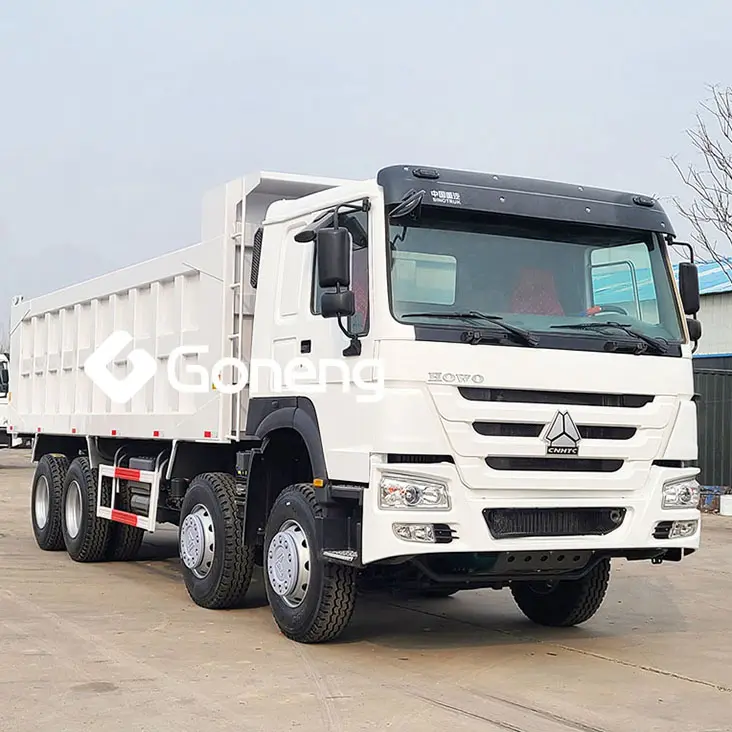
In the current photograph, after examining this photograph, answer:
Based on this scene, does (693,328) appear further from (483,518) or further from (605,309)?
(483,518)

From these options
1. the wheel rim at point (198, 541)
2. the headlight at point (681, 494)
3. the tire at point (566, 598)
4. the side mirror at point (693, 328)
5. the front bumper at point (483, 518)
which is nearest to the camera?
the front bumper at point (483, 518)

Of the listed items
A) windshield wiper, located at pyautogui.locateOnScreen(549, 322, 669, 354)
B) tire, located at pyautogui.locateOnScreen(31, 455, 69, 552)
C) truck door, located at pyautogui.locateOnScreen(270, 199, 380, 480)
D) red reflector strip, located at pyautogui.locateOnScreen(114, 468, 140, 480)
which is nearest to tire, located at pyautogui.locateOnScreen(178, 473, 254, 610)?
truck door, located at pyautogui.locateOnScreen(270, 199, 380, 480)

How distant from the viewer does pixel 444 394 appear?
7316mm

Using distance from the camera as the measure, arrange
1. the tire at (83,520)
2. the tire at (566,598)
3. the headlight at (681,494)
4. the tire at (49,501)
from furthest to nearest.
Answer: the tire at (49,501)
the tire at (83,520)
the tire at (566,598)
the headlight at (681,494)

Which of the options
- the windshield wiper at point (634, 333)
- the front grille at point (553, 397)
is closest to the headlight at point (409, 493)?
the front grille at point (553, 397)

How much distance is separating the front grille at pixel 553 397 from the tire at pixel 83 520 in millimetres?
5955

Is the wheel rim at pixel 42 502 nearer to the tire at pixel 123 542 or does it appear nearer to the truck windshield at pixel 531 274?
the tire at pixel 123 542

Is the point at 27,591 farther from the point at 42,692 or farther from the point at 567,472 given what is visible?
the point at 567,472

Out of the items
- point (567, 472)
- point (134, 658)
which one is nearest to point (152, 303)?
point (134, 658)

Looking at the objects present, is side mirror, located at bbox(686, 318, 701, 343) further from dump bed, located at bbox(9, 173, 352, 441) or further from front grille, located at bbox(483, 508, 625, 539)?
dump bed, located at bbox(9, 173, 352, 441)

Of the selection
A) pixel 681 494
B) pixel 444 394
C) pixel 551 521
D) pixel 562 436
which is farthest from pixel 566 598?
pixel 444 394

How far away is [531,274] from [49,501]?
24.2 feet

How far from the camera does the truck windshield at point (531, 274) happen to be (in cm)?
755

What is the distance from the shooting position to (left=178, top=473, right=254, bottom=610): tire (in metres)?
9.11
